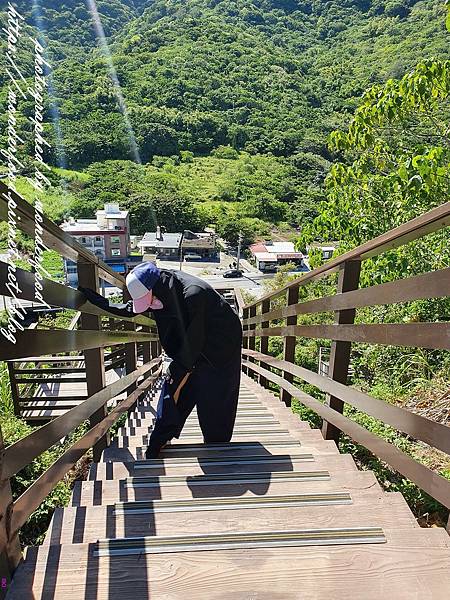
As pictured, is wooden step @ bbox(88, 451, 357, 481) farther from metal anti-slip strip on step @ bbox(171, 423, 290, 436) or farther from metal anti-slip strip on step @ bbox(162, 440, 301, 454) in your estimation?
metal anti-slip strip on step @ bbox(171, 423, 290, 436)

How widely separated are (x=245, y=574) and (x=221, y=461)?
3.31 ft

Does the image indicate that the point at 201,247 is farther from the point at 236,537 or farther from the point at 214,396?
the point at 236,537

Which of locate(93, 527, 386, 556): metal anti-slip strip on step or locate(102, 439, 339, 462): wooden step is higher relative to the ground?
locate(93, 527, 386, 556): metal anti-slip strip on step

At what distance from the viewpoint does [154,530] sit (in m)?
1.54

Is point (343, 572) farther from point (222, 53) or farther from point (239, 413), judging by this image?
point (222, 53)

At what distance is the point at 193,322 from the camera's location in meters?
2.43

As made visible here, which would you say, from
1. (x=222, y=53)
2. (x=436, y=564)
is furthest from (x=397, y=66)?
(x=436, y=564)

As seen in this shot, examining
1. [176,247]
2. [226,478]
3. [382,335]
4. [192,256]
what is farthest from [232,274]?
[382,335]

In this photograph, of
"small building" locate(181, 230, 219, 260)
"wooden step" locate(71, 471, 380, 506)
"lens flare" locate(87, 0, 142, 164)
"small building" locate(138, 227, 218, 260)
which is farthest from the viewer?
A: "lens flare" locate(87, 0, 142, 164)

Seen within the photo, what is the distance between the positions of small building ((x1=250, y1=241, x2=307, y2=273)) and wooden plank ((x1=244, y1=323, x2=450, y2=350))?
43.1m

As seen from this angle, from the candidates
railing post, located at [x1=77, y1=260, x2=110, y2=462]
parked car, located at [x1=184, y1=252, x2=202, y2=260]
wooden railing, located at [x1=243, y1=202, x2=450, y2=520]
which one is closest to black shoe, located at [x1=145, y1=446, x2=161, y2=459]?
railing post, located at [x1=77, y1=260, x2=110, y2=462]

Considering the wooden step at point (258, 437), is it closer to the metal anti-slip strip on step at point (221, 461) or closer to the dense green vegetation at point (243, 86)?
the metal anti-slip strip on step at point (221, 461)

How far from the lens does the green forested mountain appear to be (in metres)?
78.7

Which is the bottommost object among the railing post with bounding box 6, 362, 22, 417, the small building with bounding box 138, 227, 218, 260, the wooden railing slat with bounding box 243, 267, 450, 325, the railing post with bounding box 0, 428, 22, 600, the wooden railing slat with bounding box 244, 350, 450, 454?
the railing post with bounding box 6, 362, 22, 417
